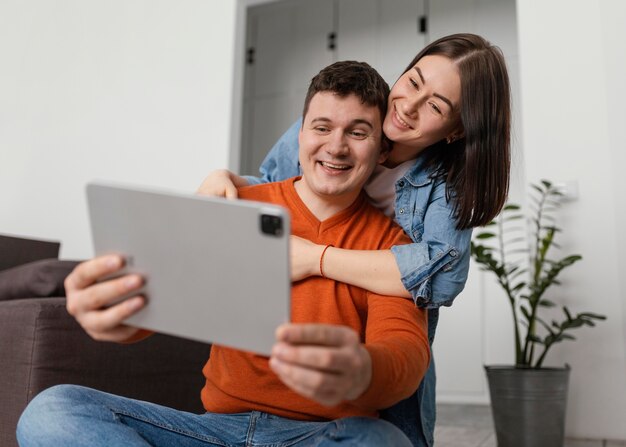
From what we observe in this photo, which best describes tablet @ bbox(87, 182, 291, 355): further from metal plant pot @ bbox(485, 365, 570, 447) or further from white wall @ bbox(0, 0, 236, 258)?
Answer: white wall @ bbox(0, 0, 236, 258)

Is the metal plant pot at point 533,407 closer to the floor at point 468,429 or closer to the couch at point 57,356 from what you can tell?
the floor at point 468,429

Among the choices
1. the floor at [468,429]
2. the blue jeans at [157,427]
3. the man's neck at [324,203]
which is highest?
the man's neck at [324,203]

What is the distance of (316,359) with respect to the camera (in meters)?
0.68

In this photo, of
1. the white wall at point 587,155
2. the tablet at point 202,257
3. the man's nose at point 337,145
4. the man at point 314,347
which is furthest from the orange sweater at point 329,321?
the white wall at point 587,155

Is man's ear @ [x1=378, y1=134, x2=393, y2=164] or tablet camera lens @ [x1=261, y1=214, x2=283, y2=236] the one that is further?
man's ear @ [x1=378, y1=134, x2=393, y2=164]

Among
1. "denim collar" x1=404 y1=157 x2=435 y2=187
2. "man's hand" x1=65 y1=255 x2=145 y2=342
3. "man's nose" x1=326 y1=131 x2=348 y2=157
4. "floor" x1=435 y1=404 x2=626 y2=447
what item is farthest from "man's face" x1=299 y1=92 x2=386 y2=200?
"floor" x1=435 y1=404 x2=626 y2=447

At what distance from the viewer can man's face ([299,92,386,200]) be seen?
1.14m

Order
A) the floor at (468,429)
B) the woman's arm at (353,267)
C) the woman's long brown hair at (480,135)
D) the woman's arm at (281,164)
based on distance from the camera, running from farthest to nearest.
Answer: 1. the floor at (468,429)
2. the woman's arm at (281,164)
3. the woman's long brown hair at (480,135)
4. the woman's arm at (353,267)

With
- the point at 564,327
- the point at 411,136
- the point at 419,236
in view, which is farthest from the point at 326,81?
the point at 564,327

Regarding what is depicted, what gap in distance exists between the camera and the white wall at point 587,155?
2.84m

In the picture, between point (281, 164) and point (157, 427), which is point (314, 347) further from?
point (281, 164)

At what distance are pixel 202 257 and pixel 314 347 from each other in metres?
0.18

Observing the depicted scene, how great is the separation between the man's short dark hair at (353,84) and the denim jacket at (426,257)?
0.53 ft

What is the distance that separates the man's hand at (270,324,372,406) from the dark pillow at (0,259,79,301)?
1.26 metres
